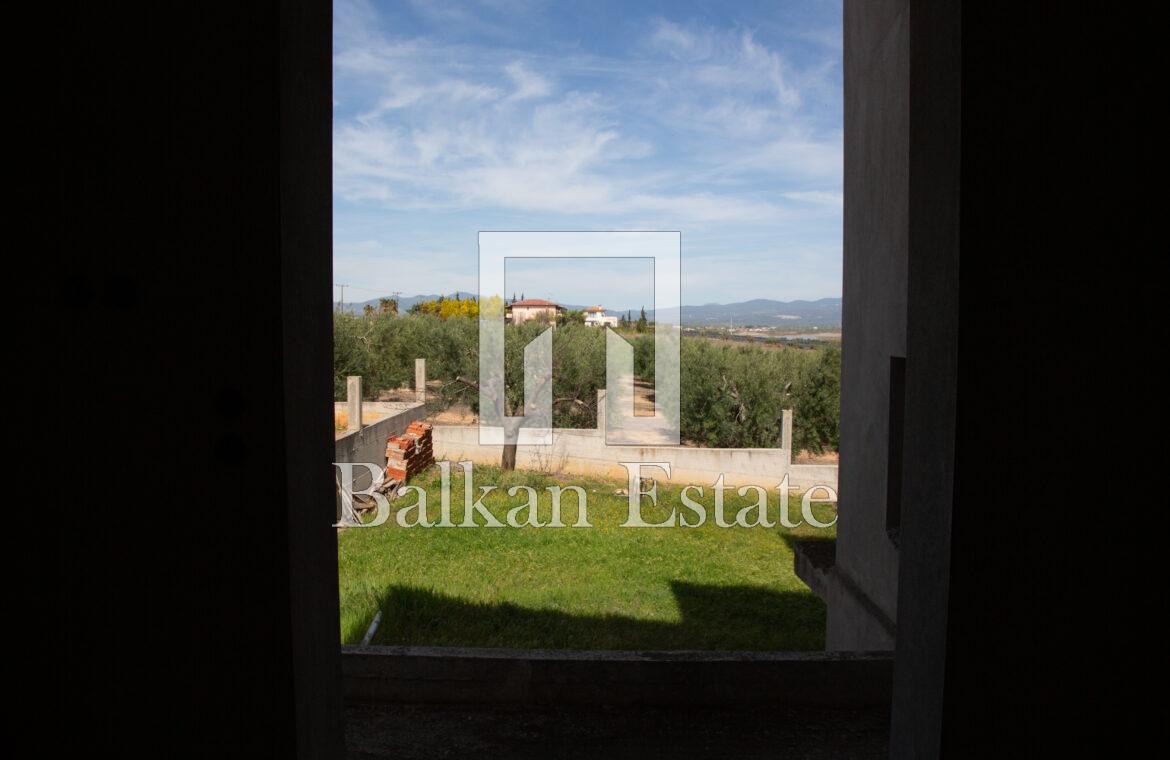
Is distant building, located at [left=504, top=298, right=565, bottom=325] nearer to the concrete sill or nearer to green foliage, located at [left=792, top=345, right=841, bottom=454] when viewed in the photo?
green foliage, located at [left=792, top=345, right=841, bottom=454]

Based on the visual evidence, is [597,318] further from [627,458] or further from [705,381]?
[627,458]

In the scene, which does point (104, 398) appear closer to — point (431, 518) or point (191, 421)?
point (191, 421)

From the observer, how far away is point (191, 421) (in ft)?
4.41

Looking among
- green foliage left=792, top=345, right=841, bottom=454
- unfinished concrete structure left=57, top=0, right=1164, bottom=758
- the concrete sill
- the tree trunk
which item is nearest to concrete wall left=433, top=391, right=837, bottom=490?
the tree trunk

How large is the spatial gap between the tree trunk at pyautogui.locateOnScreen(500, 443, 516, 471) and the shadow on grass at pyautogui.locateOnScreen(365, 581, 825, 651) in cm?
589

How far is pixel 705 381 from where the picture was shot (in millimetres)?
16062

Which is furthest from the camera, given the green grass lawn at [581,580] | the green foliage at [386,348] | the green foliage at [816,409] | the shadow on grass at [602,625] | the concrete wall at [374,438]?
the green foliage at [386,348]

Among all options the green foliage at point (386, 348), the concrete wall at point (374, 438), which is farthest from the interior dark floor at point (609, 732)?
the green foliage at point (386, 348)

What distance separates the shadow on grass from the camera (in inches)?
252

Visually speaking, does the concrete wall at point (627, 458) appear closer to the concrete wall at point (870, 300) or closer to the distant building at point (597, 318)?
the distant building at point (597, 318)

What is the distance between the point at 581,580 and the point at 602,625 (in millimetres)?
1953

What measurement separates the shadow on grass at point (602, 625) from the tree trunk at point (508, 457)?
19.3ft

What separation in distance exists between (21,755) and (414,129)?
67.4 feet

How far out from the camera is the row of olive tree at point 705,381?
49.5 feet
